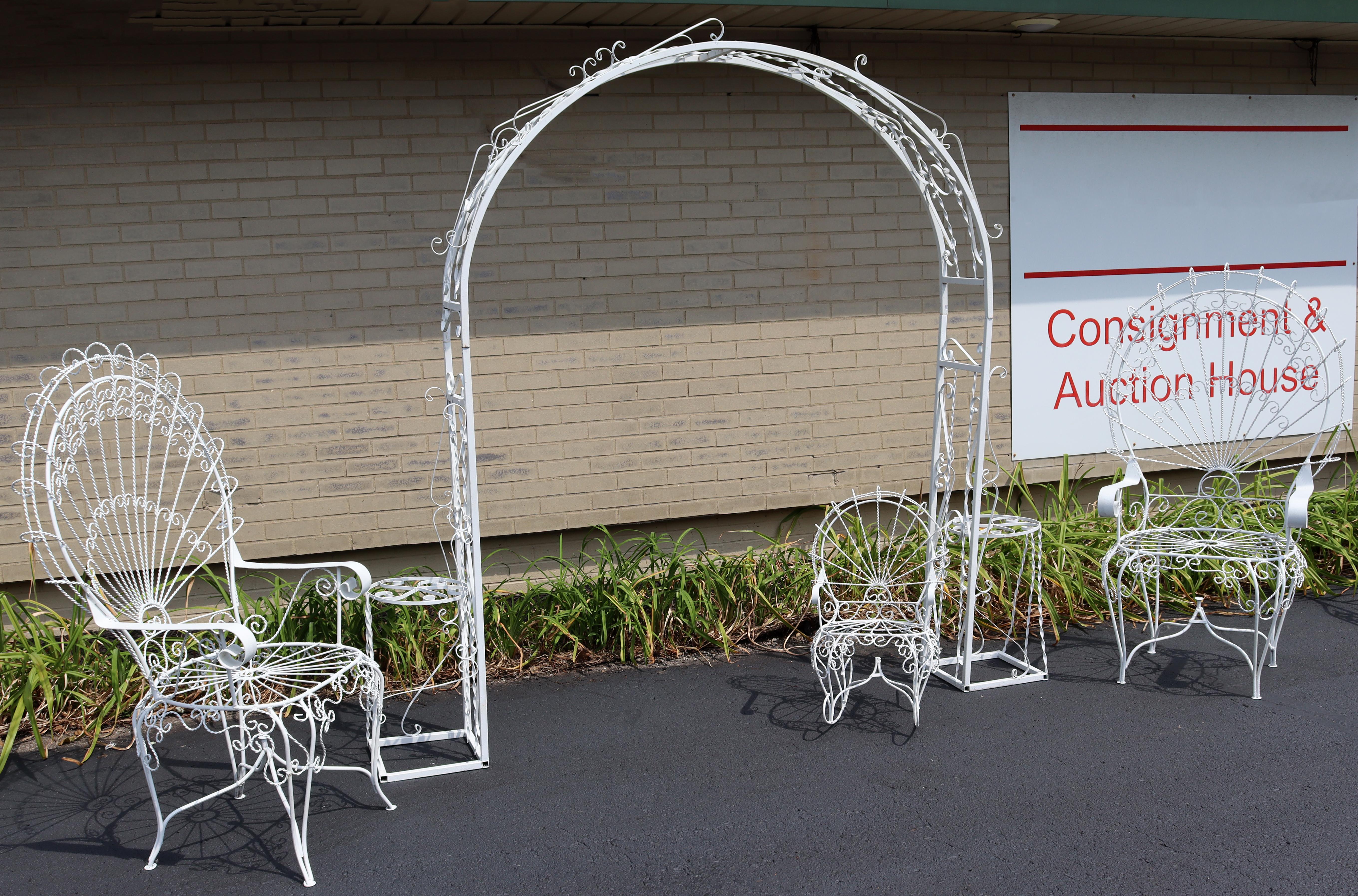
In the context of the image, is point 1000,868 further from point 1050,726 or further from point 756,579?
point 756,579

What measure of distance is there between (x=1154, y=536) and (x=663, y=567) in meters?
2.09

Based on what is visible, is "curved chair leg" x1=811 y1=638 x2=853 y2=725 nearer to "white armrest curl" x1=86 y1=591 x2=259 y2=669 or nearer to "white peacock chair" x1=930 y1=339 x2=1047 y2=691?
"white peacock chair" x1=930 y1=339 x2=1047 y2=691

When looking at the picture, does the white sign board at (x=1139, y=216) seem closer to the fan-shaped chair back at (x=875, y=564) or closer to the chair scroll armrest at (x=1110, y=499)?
the fan-shaped chair back at (x=875, y=564)

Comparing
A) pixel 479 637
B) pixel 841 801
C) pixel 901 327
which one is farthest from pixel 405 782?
pixel 901 327

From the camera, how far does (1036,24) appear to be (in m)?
5.06

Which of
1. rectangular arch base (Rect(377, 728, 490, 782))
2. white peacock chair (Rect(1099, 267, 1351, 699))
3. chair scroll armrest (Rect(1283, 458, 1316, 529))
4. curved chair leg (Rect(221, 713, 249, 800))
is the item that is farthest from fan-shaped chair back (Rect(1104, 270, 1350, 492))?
curved chair leg (Rect(221, 713, 249, 800))

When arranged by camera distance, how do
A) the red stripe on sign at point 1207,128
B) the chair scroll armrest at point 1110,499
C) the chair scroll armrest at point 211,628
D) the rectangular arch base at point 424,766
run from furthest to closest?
the red stripe on sign at point 1207,128 → the chair scroll armrest at point 1110,499 → the rectangular arch base at point 424,766 → the chair scroll armrest at point 211,628

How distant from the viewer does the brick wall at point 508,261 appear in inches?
173

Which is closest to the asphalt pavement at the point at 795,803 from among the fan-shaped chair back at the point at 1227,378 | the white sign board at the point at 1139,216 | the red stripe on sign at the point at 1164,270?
the fan-shaped chair back at the point at 1227,378

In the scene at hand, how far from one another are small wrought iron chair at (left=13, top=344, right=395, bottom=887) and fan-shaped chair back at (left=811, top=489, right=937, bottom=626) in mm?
1905

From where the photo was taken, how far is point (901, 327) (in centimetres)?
536

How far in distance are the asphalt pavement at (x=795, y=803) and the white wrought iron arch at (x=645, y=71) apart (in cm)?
42

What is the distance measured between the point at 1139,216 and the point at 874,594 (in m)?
2.54

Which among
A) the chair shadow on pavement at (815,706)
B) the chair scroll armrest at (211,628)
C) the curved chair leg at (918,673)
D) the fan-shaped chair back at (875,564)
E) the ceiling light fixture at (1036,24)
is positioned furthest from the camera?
the ceiling light fixture at (1036,24)
